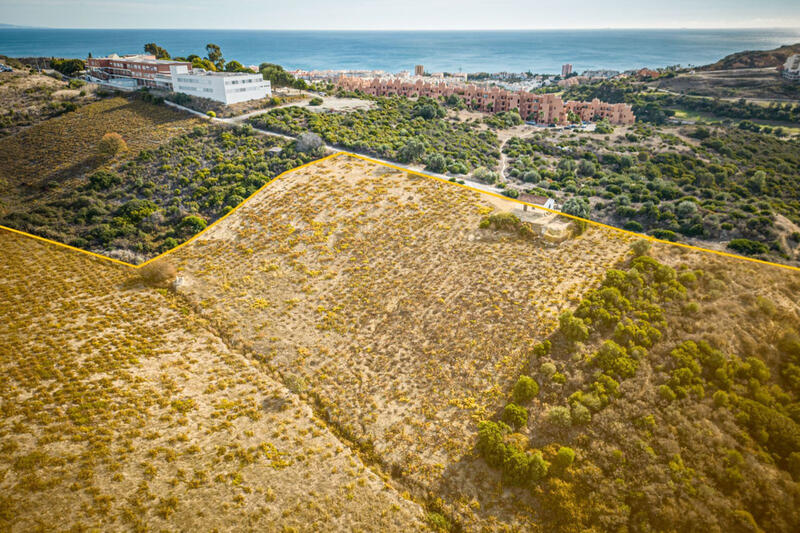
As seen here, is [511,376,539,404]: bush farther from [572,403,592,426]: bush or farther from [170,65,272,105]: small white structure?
[170,65,272,105]: small white structure

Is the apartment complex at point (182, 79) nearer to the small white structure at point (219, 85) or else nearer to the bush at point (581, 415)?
the small white structure at point (219, 85)

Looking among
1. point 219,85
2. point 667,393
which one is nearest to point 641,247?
point 667,393

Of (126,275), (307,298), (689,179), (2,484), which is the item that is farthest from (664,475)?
(689,179)

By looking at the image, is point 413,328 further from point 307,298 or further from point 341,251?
point 341,251

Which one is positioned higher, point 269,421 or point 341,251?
point 341,251

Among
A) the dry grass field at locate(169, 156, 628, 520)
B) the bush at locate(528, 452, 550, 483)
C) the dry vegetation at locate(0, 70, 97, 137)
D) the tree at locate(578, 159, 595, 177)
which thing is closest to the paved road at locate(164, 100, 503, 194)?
the dry grass field at locate(169, 156, 628, 520)

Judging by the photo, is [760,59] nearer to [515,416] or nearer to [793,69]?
[793,69]
